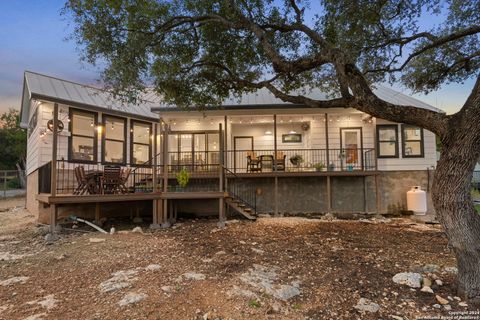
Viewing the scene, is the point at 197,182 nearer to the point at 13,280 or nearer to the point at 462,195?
the point at 13,280

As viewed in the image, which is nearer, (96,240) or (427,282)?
(427,282)

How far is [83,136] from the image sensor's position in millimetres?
10750

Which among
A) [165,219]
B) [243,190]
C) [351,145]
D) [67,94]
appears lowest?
[165,219]

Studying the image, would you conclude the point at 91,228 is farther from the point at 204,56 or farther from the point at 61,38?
the point at 204,56

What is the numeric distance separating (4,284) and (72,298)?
4.90ft

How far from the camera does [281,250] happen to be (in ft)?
21.2

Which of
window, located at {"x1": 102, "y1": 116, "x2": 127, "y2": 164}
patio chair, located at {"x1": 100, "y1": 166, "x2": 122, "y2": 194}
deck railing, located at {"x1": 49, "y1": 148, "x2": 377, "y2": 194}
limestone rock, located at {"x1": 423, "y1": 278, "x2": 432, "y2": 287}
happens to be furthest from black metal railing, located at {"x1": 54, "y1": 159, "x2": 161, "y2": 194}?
limestone rock, located at {"x1": 423, "y1": 278, "x2": 432, "y2": 287}

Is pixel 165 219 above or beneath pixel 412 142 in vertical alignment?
beneath

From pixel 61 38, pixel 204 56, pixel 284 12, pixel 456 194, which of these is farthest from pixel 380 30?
pixel 61 38

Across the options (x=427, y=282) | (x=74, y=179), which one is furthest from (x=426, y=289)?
(x=74, y=179)

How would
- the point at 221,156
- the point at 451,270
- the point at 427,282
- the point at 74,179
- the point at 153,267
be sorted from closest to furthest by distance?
the point at 427,282
the point at 451,270
the point at 153,267
the point at 221,156
the point at 74,179

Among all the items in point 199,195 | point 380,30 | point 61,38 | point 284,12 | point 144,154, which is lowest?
point 199,195

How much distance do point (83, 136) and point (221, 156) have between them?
5.23 meters

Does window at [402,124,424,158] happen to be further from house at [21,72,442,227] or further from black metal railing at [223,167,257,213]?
A: black metal railing at [223,167,257,213]
